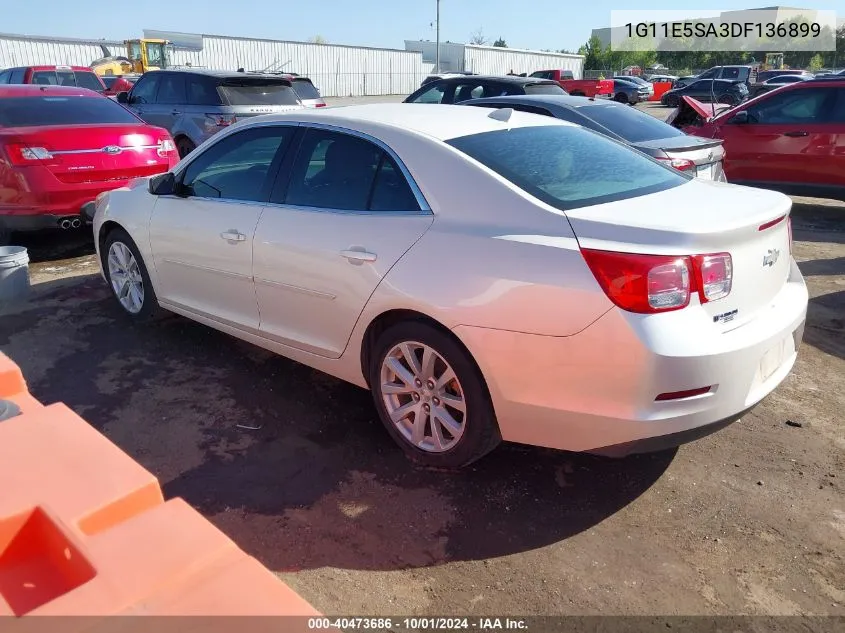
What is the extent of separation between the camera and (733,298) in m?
2.73

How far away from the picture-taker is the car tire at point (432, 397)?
300cm

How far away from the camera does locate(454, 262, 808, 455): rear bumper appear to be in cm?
255

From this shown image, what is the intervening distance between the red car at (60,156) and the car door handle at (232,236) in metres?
3.18

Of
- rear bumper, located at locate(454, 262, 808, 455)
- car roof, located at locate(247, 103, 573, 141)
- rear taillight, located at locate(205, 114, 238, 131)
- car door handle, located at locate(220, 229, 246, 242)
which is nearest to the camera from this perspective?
rear bumper, located at locate(454, 262, 808, 455)

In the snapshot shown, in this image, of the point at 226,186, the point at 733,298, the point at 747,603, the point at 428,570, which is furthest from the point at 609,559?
the point at 226,186

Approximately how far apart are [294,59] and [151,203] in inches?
1844

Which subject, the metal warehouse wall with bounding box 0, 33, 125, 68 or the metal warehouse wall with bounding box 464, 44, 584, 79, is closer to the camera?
the metal warehouse wall with bounding box 0, 33, 125, 68

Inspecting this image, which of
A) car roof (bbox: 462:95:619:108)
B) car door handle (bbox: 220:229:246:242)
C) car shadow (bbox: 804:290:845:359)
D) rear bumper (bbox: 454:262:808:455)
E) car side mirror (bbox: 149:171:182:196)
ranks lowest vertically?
car shadow (bbox: 804:290:845:359)

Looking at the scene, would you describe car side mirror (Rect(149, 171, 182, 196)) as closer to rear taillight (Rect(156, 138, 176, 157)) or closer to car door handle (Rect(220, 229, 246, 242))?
car door handle (Rect(220, 229, 246, 242))

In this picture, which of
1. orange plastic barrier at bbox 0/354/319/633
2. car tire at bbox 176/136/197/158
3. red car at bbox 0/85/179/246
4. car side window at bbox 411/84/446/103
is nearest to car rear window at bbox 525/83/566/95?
car side window at bbox 411/84/446/103

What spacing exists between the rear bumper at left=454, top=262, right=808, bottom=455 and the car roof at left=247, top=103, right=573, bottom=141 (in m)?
1.14

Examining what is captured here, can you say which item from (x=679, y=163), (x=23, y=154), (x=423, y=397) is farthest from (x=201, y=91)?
(x=423, y=397)

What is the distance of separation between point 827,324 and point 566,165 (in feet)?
9.90

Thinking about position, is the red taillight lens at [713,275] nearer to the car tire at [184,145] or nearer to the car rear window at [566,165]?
the car rear window at [566,165]
